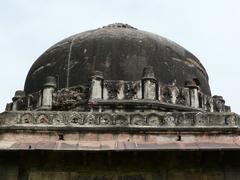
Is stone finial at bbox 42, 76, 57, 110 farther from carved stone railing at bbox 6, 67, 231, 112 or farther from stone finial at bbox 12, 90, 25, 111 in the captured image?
stone finial at bbox 12, 90, 25, 111

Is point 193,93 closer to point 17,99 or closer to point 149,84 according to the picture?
point 149,84

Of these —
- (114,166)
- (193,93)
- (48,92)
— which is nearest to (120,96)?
(48,92)

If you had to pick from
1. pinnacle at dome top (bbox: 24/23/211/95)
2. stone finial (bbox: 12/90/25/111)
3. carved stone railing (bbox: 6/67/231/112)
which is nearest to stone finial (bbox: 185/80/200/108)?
carved stone railing (bbox: 6/67/231/112)

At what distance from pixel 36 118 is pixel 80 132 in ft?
3.20

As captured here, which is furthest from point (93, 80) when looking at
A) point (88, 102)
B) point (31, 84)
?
point (31, 84)

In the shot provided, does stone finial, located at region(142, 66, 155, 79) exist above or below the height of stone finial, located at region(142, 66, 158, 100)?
above

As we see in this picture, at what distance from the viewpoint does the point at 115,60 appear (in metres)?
15.1

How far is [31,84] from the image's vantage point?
16281 millimetres

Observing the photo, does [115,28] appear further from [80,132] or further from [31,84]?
[80,132]

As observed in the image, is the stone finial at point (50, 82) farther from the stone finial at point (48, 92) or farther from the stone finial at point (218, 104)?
the stone finial at point (218, 104)

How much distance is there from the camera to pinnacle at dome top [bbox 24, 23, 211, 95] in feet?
49.2

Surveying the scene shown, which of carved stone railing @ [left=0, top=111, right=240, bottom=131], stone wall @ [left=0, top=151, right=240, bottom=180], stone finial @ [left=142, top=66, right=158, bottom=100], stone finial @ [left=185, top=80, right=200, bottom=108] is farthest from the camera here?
stone finial @ [left=185, top=80, right=200, bottom=108]

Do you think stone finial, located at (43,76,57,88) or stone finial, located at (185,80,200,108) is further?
stone finial, located at (185,80,200,108)

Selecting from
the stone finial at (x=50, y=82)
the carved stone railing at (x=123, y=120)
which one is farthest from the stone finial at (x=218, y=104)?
the carved stone railing at (x=123, y=120)
